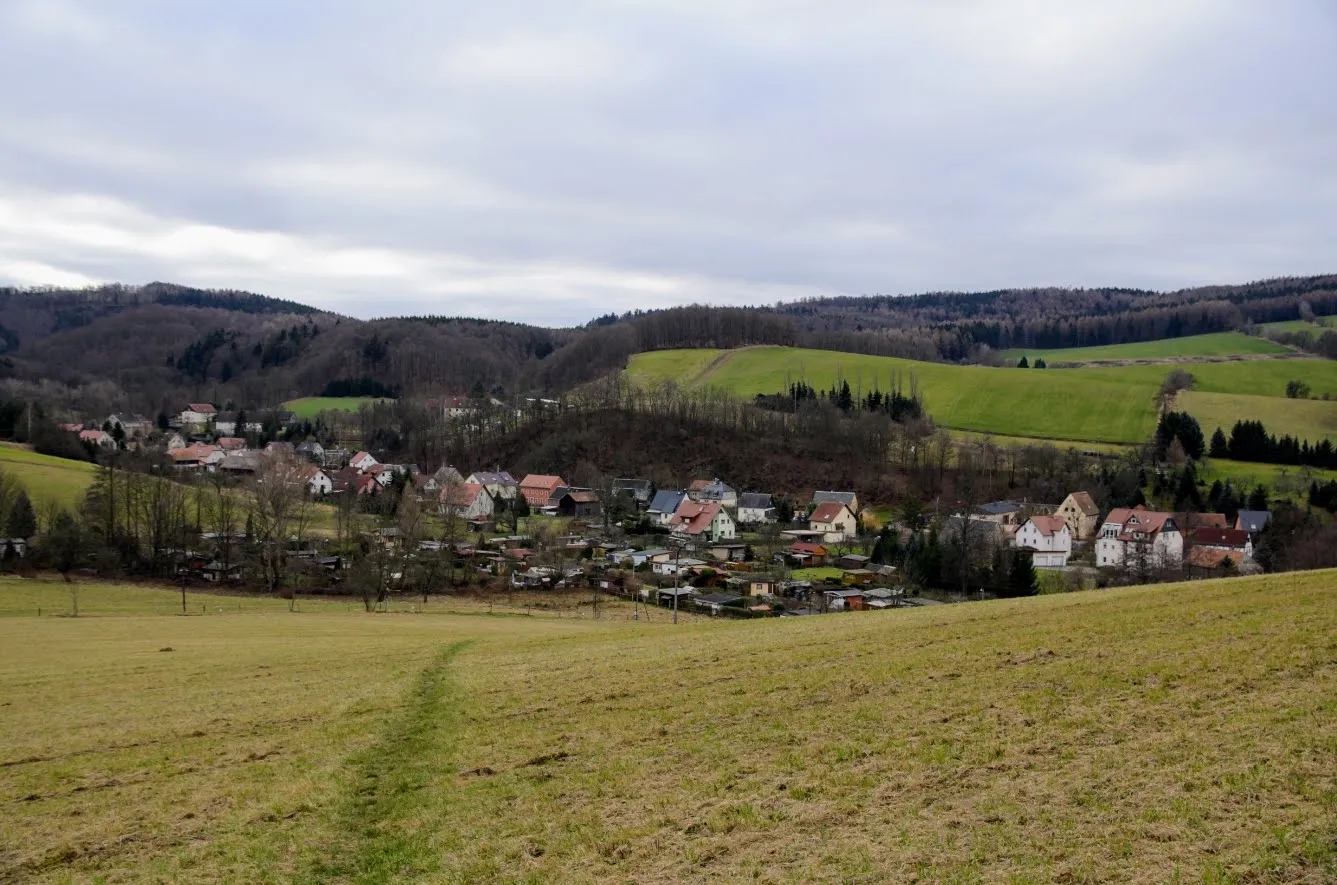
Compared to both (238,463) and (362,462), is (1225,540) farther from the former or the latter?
(238,463)

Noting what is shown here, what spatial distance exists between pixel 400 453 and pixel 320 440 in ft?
69.0

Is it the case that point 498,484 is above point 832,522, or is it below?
above

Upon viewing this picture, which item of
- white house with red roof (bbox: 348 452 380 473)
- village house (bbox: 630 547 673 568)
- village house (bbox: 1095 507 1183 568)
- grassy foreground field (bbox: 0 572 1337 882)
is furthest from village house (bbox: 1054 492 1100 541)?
white house with red roof (bbox: 348 452 380 473)

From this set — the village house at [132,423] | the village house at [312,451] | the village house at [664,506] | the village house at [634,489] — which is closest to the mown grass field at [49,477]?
the village house at [312,451]

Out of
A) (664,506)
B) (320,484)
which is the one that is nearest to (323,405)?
Answer: (320,484)

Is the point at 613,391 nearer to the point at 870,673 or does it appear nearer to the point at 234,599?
the point at 234,599

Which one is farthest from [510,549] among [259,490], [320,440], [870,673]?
[320,440]

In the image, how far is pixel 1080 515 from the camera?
83.2m

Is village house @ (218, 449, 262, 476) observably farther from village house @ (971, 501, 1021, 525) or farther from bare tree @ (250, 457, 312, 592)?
village house @ (971, 501, 1021, 525)

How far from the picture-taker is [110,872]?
10.3m

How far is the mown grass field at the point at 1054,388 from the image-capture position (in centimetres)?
11025

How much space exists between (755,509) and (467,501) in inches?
1172

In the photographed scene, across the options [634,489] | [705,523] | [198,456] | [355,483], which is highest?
[198,456]

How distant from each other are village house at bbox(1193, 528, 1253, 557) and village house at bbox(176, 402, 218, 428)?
164 m
